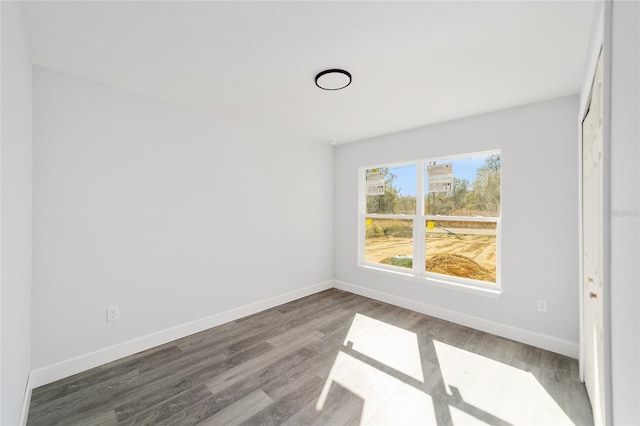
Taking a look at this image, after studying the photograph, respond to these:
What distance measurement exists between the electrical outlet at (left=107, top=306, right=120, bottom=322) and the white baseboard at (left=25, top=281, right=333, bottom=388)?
260 millimetres

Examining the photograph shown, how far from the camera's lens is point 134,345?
260 centimetres

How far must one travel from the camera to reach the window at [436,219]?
126 inches

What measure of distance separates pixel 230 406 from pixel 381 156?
3516mm

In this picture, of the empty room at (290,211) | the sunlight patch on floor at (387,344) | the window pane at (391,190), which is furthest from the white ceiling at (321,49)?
the sunlight patch on floor at (387,344)

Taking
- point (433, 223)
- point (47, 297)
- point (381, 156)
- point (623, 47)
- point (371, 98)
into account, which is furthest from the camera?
point (381, 156)

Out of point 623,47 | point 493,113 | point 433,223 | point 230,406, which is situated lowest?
point 230,406

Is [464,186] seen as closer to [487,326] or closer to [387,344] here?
[487,326]

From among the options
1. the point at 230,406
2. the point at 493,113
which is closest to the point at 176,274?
the point at 230,406

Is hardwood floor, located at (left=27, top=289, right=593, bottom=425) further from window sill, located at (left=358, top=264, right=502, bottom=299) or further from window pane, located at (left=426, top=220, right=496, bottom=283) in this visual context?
window pane, located at (left=426, top=220, right=496, bottom=283)

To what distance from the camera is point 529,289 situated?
2.81m

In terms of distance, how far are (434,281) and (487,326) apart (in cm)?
73

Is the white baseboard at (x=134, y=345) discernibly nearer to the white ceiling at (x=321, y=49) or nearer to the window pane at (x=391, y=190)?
the window pane at (x=391, y=190)

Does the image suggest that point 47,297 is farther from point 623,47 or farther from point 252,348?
point 623,47

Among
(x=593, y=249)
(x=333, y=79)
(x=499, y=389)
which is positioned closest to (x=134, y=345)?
(x=333, y=79)
